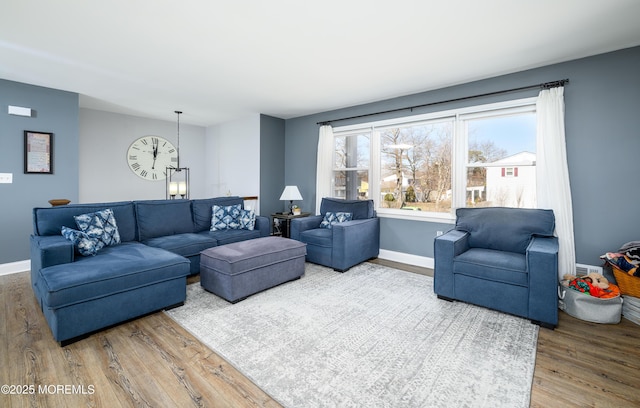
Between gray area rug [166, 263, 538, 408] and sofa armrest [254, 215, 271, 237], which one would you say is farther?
sofa armrest [254, 215, 271, 237]

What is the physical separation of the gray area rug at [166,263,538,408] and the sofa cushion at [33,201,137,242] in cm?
115

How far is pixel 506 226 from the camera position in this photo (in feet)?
9.94

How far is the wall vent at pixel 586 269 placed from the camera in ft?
9.44

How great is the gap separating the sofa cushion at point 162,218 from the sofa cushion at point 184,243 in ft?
0.40

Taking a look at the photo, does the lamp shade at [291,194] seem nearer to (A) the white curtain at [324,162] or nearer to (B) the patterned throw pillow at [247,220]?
(A) the white curtain at [324,162]

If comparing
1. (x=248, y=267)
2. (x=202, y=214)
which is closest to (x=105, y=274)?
(x=248, y=267)

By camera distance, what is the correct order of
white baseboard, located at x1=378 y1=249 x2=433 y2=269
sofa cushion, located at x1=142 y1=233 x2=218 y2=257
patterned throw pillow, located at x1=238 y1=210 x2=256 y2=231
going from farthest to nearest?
patterned throw pillow, located at x1=238 y1=210 x2=256 y2=231 → white baseboard, located at x1=378 y1=249 x2=433 y2=269 → sofa cushion, located at x1=142 y1=233 x2=218 y2=257

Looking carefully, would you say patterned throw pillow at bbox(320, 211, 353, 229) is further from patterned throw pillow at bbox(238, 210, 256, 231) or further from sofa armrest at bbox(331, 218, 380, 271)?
patterned throw pillow at bbox(238, 210, 256, 231)

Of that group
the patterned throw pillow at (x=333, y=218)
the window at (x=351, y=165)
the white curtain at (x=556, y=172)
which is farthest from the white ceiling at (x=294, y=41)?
the patterned throw pillow at (x=333, y=218)

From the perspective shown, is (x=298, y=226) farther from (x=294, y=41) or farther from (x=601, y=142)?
(x=601, y=142)

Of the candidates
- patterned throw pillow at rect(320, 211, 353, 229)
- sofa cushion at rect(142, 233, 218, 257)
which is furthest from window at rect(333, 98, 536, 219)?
sofa cushion at rect(142, 233, 218, 257)

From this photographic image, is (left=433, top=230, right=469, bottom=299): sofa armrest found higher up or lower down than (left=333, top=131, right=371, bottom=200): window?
lower down

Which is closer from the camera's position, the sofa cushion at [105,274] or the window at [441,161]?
the sofa cushion at [105,274]

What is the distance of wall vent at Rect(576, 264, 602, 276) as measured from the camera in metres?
2.88
